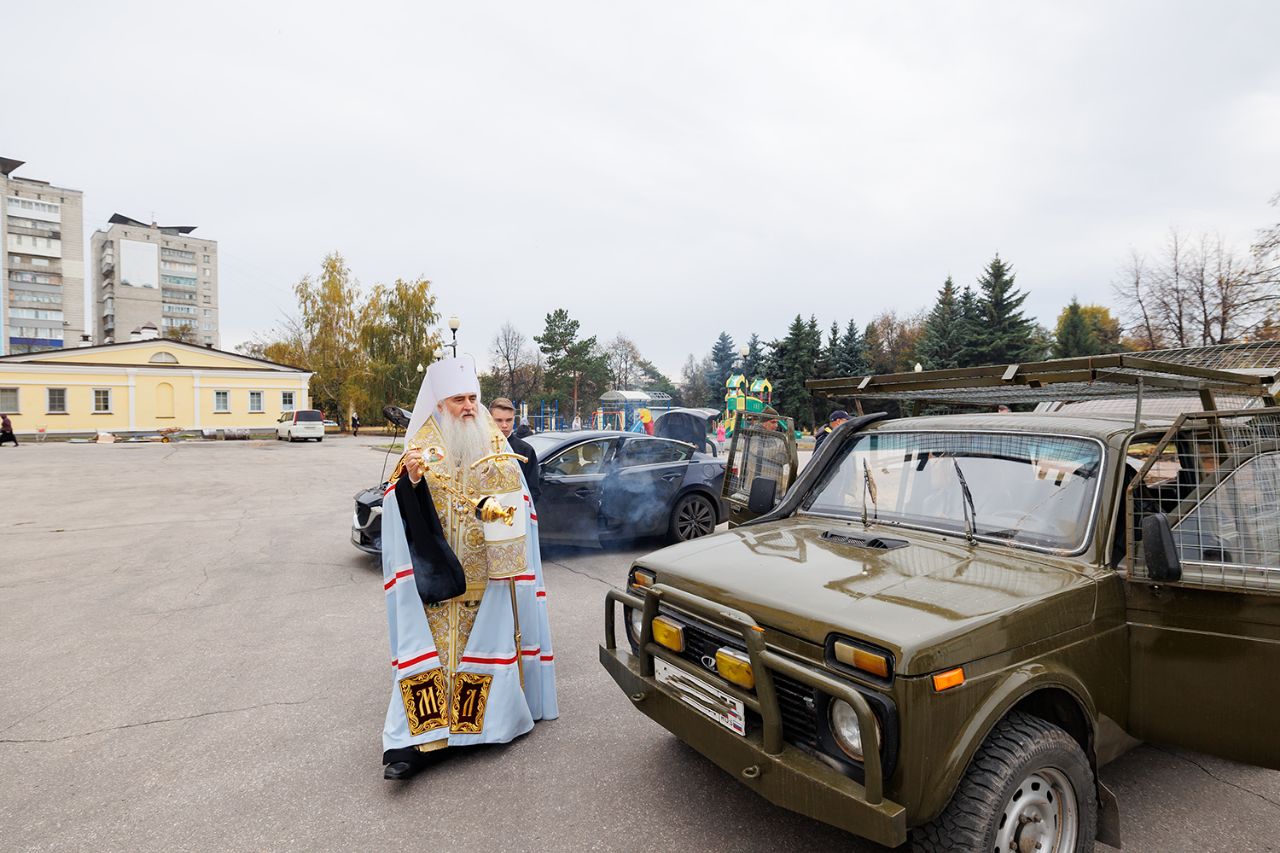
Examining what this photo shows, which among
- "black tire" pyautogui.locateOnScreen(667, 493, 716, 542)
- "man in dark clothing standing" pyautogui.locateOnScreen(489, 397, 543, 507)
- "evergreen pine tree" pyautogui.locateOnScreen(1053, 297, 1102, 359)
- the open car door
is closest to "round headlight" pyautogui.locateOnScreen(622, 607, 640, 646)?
the open car door

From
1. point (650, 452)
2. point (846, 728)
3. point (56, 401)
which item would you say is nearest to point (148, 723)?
point (846, 728)

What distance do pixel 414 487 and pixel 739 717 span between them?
70.5 inches

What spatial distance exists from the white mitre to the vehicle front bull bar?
1361mm

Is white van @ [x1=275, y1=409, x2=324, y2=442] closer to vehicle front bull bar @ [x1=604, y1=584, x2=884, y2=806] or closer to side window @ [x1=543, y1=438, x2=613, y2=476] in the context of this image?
side window @ [x1=543, y1=438, x2=613, y2=476]

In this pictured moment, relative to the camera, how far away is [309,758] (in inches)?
128

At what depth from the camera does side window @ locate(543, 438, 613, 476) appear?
7504 mm

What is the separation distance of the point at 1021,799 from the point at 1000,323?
3791 centimetres

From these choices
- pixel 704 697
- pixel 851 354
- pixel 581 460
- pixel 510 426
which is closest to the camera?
pixel 704 697

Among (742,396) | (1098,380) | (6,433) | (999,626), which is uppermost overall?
(742,396)

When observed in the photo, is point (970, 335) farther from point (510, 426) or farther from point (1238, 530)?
point (1238, 530)

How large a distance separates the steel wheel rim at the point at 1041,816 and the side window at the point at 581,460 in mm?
5745

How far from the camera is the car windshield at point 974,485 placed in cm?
267

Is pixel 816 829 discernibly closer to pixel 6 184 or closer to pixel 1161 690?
pixel 1161 690

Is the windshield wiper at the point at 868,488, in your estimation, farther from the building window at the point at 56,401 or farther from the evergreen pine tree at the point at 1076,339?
the building window at the point at 56,401
